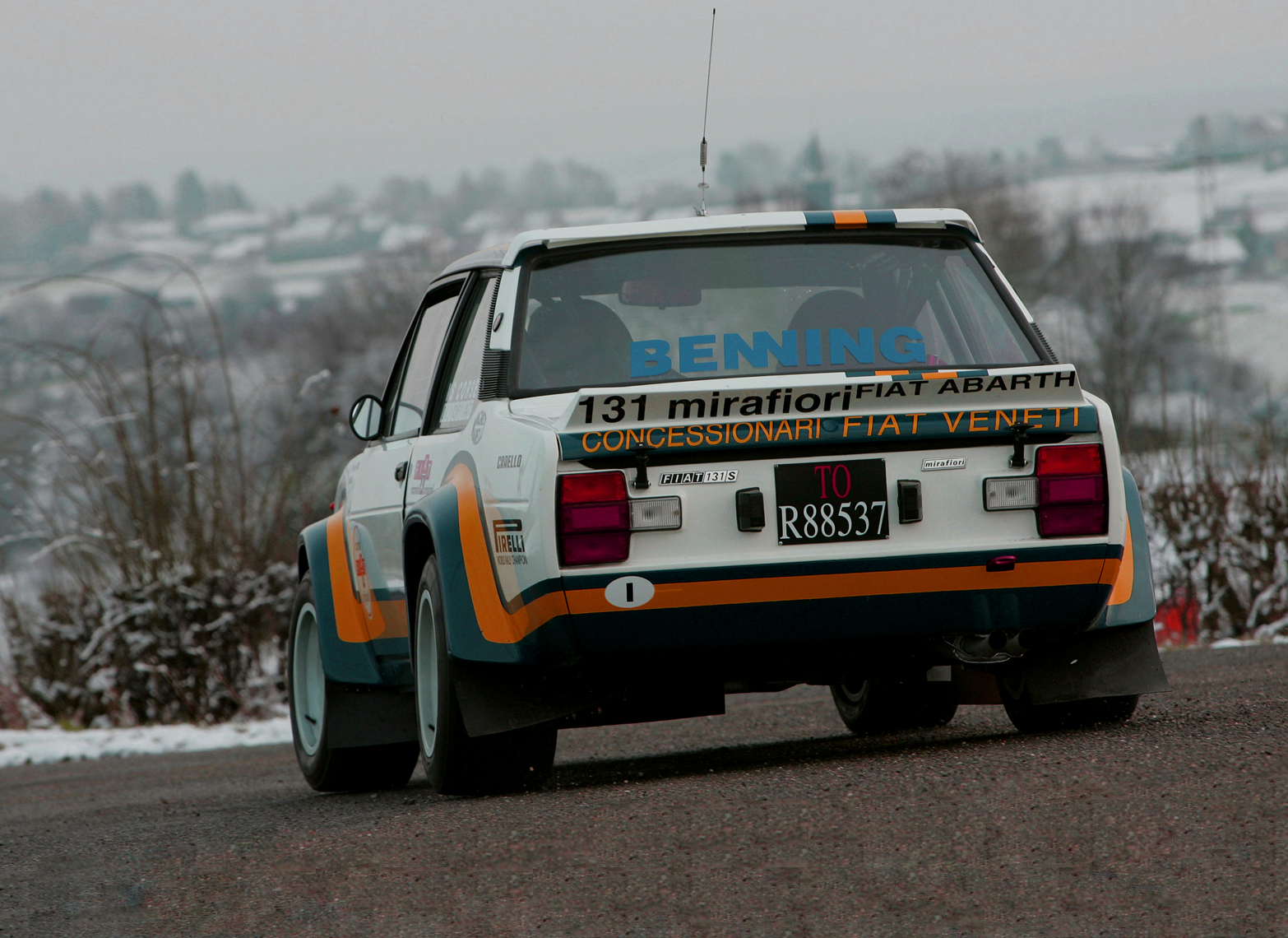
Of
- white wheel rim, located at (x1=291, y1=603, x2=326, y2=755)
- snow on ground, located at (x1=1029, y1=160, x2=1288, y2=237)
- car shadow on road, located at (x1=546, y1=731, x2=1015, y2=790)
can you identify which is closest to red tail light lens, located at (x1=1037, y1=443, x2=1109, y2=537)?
car shadow on road, located at (x1=546, y1=731, x2=1015, y2=790)

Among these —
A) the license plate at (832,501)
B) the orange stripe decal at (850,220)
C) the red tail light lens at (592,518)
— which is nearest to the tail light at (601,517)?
the red tail light lens at (592,518)

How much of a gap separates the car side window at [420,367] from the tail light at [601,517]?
164 cm

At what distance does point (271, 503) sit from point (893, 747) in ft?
28.2

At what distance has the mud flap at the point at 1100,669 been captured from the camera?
6.01 metres

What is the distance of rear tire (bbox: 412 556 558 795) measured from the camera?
5.88 m

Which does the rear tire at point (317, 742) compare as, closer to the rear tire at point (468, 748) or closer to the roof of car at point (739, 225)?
the rear tire at point (468, 748)

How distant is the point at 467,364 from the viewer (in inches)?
251

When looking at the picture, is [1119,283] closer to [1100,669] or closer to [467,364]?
[1100,669]

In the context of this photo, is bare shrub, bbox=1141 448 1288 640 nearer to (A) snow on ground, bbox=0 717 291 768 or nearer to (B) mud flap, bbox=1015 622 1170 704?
(A) snow on ground, bbox=0 717 291 768

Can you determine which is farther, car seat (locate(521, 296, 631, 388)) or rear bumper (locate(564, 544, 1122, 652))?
car seat (locate(521, 296, 631, 388))

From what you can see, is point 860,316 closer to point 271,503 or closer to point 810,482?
point 810,482

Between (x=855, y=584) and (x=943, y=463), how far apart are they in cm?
46

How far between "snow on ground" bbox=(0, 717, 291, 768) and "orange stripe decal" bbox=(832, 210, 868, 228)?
7.40 m

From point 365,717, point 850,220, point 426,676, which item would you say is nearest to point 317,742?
point 365,717
